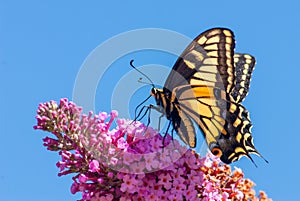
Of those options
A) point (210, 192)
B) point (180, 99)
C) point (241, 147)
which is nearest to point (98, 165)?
point (210, 192)

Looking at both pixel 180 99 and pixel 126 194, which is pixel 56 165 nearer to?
pixel 126 194

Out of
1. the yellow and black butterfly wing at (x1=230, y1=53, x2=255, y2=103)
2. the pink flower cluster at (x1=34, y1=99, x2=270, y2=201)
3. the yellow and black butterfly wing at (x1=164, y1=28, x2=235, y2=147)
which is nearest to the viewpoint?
the pink flower cluster at (x1=34, y1=99, x2=270, y2=201)

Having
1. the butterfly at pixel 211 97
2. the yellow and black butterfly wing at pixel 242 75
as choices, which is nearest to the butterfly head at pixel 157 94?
the butterfly at pixel 211 97

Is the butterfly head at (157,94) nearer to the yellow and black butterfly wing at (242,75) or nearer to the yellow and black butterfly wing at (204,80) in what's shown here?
the yellow and black butterfly wing at (204,80)

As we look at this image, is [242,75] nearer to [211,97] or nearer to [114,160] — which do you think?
[211,97]

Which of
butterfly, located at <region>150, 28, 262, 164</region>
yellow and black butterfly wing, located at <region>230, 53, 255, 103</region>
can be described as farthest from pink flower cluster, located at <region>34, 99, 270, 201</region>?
yellow and black butterfly wing, located at <region>230, 53, 255, 103</region>

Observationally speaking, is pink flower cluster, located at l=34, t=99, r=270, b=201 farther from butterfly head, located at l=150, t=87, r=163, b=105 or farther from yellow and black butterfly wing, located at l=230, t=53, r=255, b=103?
yellow and black butterfly wing, located at l=230, t=53, r=255, b=103
